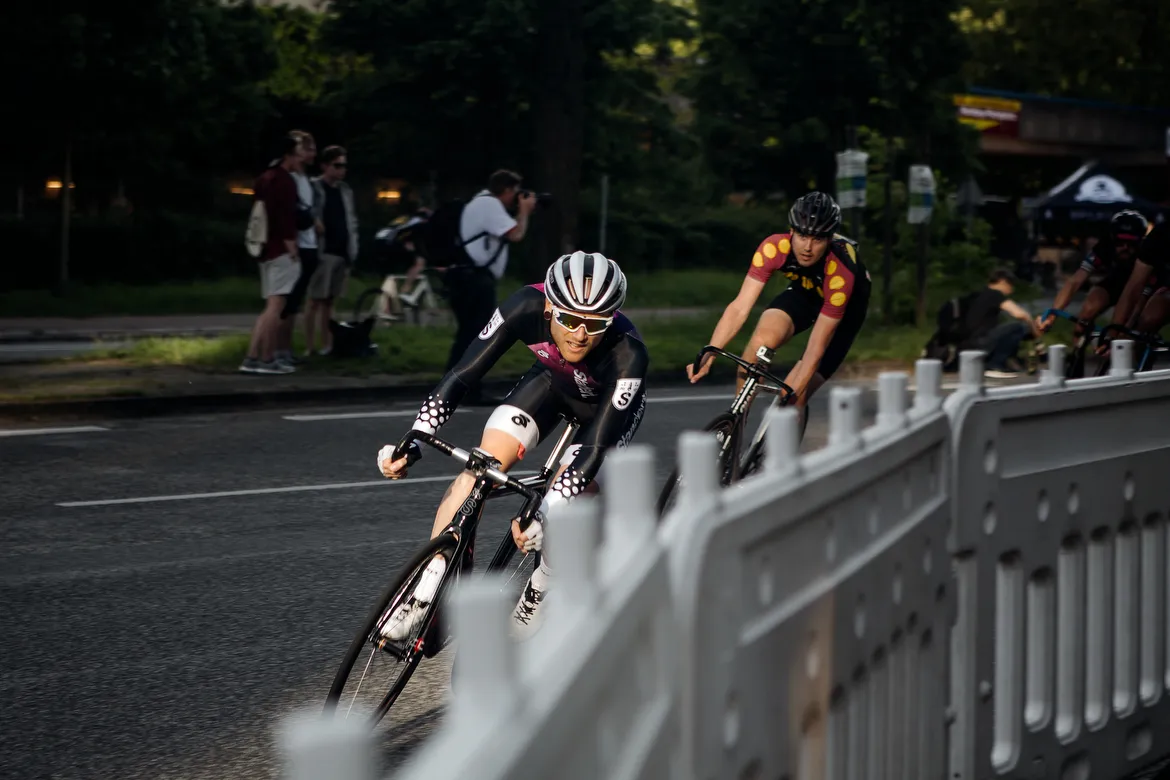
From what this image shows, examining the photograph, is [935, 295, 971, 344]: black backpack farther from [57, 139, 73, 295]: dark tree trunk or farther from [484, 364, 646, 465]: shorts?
[57, 139, 73, 295]: dark tree trunk

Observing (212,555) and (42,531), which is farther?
(42,531)

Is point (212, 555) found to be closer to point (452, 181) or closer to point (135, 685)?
point (135, 685)

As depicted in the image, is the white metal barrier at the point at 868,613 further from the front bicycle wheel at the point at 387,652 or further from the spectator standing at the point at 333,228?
the spectator standing at the point at 333,228

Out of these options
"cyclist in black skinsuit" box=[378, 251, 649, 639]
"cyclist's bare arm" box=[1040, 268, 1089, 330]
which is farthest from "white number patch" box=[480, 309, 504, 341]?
"cyclist's bare arm" box=[1040, 268, 1089, 330]

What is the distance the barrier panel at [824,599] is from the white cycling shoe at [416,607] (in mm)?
1787

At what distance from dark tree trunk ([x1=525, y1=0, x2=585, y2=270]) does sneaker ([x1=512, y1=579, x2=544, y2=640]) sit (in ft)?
71.4

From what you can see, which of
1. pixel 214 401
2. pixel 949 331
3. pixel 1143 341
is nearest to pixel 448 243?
pixel 214 401

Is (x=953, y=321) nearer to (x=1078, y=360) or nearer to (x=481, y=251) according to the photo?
(x=1078, y=360)

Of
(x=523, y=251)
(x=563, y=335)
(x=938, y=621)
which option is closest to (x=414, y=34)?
(x=523, y=251)

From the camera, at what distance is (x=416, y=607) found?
5.35 meters

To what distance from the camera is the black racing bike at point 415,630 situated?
17.2 feet

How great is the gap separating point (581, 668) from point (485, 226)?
1305 cm

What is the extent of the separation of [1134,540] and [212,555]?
15.2ft

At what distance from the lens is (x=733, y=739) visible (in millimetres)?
2658
